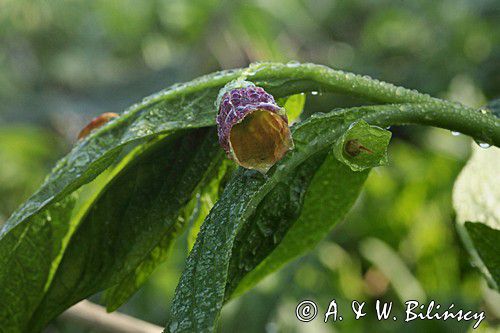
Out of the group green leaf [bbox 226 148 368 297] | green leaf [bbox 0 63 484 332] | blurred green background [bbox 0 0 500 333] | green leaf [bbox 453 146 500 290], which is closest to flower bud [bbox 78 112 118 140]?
green leaf [bbox 0 63 484 332]

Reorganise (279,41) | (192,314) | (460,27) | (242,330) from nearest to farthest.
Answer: (192,314)
(242,330)
(460,27)
(279,41)

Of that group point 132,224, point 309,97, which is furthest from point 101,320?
point 309,97

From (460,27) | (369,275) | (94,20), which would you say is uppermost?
(94,20)

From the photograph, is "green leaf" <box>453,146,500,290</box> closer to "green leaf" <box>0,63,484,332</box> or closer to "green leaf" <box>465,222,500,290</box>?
"green leaf" <box>465,222,500,290</box>

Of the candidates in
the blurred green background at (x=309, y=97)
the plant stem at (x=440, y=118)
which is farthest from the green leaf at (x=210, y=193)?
the blurred green background at (x=309, y=97)

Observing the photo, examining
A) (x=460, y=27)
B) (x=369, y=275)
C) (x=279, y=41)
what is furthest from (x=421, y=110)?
(x=279, y=41)

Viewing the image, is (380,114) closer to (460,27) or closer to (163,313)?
(163,313)

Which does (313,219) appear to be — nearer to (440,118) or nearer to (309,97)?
(440,118)
